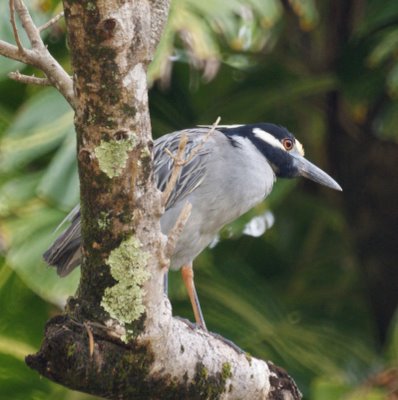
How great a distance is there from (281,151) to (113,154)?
2.09 metres

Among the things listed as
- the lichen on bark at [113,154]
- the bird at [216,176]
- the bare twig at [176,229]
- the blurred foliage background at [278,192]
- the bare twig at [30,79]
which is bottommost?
the blurred foliage background at [278,192]

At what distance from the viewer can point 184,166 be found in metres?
4.36

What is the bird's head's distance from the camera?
464 cm

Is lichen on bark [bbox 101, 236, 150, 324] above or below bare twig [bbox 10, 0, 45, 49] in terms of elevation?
below

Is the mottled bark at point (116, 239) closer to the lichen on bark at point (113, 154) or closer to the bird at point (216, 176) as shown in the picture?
the lichen on bark at point (113, 154)

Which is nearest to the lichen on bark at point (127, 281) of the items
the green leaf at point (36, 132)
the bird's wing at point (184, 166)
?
the bird's wing at point (184, 166)

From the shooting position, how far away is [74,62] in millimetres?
2543

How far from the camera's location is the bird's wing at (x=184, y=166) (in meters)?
4.32

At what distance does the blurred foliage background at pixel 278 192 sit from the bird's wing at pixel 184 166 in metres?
0.45

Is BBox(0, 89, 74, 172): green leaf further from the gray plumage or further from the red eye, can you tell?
the red eye

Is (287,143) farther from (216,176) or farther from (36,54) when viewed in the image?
(36,54)

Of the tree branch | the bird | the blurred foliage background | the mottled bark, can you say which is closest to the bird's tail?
the bird

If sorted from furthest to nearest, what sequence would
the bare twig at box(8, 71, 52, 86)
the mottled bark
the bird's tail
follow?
the bird's tail
the bare twig at box(8, 71, 52, 86)
the mottled bark

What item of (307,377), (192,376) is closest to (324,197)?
(307,377)
